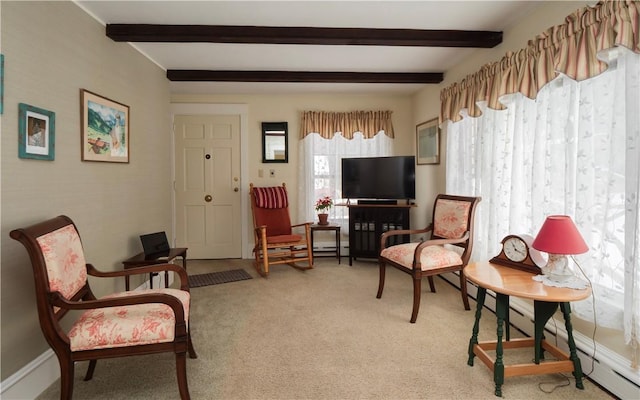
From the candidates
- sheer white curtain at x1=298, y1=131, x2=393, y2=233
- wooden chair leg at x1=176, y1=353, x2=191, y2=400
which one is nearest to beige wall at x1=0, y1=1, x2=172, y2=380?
wooden chair leg at x1=176, y1=353, x2=191, y2=400

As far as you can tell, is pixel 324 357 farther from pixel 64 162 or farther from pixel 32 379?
pixel 64 162

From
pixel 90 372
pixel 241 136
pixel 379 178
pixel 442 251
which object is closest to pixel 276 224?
pixel 241 136

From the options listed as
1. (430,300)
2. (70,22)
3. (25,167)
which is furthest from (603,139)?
(70,22)

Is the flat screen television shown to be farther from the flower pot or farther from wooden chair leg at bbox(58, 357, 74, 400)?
wooden chair leg at bbox(58, 357, 74, 400)

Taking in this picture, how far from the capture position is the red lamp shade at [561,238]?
166cm

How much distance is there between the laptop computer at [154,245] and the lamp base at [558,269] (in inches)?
114

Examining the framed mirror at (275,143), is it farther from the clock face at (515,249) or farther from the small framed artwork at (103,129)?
the clock face at (515,249)

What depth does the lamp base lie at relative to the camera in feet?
5.90

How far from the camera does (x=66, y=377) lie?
150 cm

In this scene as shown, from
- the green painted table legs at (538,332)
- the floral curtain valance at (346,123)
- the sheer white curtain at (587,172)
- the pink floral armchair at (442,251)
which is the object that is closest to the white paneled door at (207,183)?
the floral curtain valance at (346,123)

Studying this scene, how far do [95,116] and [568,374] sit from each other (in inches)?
138

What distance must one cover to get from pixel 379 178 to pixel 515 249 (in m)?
2.32

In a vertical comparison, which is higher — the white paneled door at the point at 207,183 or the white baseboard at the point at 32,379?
the white paneled door at the point at 207,183

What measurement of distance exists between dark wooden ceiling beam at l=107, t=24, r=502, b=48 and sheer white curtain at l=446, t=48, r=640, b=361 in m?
0.65
